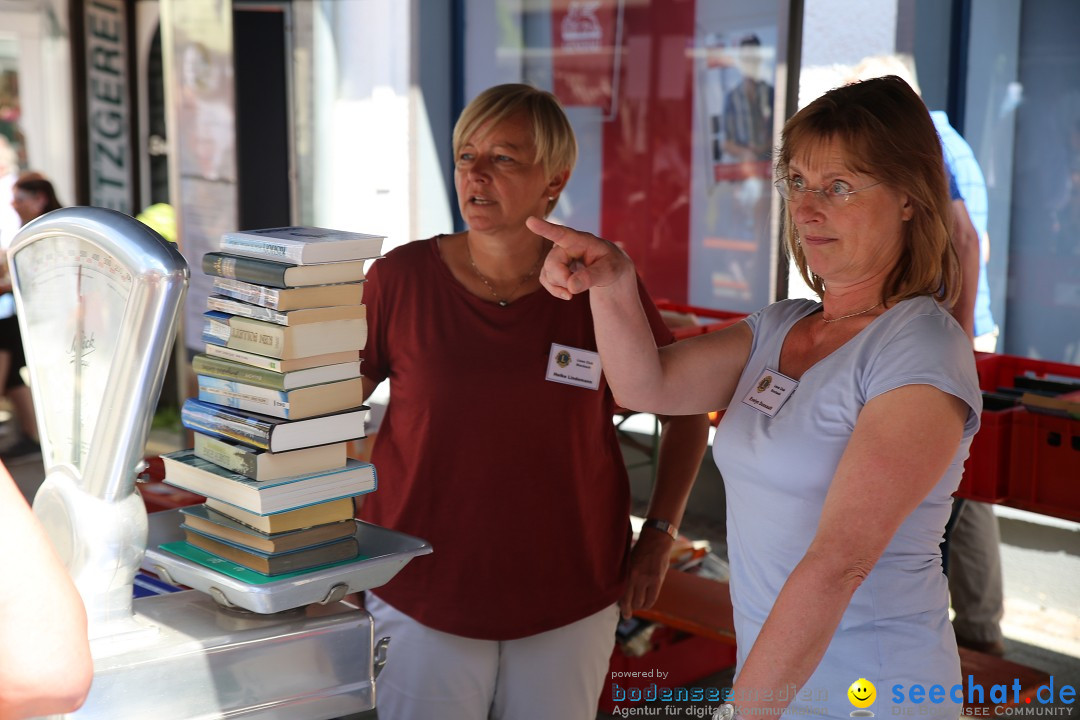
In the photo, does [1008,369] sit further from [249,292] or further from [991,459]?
[249,292]

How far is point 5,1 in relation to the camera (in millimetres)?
8500

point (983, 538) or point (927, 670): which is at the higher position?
point (927, 670)

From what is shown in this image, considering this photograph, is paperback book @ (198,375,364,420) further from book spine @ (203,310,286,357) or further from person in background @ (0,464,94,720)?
person in background @ (0,464,94,720)

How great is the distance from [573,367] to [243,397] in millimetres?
792

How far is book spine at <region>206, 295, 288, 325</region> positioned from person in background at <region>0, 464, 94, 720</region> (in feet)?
1.59

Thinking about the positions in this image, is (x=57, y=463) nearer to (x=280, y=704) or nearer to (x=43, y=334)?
(x=43, y=334)

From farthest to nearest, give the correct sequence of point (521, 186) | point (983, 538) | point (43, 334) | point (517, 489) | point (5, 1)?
point (5, 1), point (983, 538), point (521, 186), point (517, 489), point (43, 334)

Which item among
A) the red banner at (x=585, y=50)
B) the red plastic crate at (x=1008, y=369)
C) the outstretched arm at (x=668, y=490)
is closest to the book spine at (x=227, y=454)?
the outstretched arm at (x=668, y=490)

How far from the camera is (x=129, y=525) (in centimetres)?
135

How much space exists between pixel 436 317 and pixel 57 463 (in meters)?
0.92

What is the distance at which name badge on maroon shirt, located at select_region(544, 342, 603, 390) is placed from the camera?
215 cm

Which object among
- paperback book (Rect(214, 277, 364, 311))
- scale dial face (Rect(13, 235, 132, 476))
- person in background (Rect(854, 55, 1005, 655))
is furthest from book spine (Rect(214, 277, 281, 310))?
person in background (Rect(854, 55, 1005, 655))

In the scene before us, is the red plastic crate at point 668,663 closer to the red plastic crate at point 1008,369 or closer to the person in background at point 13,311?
the red plastic crate at point 1008,369

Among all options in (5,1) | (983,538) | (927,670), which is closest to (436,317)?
(927,670)
